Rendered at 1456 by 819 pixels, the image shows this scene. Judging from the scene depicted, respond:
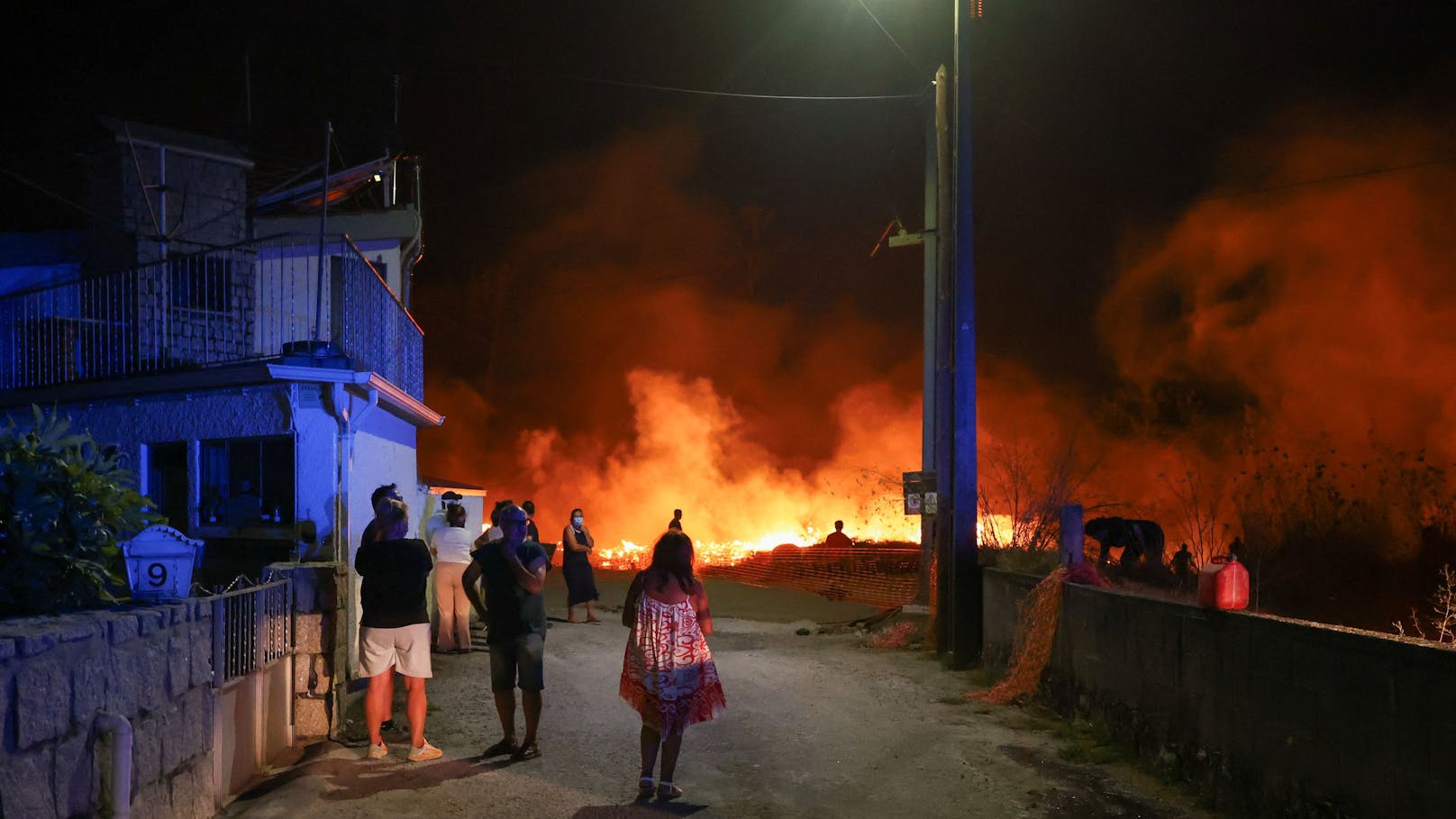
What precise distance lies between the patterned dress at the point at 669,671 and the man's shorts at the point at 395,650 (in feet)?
4.95

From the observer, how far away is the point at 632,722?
8.73m

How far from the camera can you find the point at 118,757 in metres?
4.18

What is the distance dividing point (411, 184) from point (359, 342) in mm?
7691

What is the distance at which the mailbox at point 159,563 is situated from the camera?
637cm

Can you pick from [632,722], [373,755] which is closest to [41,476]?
[373,755]

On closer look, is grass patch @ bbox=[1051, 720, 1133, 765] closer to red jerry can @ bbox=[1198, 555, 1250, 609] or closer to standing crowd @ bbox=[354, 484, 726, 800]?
red jerry can @ bbox=[1198, 555, 1250, 609]

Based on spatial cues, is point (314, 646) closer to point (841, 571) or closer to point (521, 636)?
point (521, 636)

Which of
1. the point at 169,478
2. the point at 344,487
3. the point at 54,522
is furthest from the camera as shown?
the point at 169,478

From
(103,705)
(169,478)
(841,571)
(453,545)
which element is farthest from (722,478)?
(103,705)

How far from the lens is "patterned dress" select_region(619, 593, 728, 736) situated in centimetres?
640

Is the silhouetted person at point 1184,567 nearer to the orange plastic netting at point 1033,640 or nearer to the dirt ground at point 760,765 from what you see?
the dirt ground at point 760,765

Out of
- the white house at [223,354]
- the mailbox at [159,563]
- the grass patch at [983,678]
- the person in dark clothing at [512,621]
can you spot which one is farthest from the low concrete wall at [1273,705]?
the white house at [223,354]

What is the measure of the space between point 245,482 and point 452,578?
236cm

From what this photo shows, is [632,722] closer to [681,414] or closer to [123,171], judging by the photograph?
[123,171]
